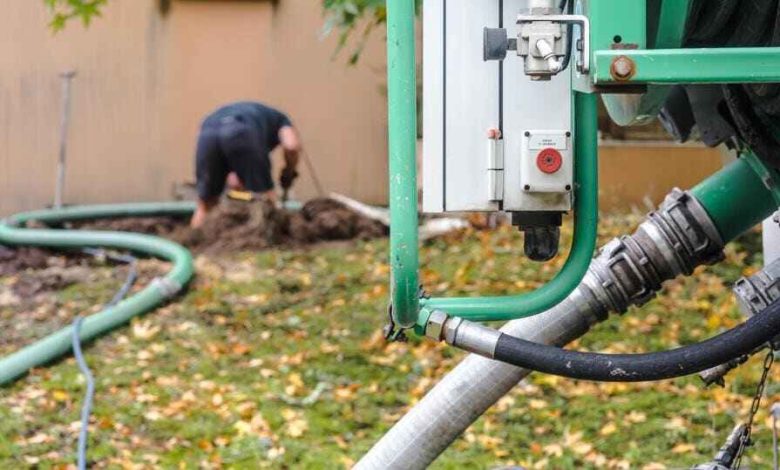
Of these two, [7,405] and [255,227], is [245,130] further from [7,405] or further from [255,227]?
[7,405]

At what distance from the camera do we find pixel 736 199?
300 cm

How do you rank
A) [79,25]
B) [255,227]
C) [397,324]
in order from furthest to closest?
[79,25], [255,227], [397,324]

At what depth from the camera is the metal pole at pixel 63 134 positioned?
10711 mm

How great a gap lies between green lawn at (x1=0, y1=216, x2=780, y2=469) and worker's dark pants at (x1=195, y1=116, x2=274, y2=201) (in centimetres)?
167

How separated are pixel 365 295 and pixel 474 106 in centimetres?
528

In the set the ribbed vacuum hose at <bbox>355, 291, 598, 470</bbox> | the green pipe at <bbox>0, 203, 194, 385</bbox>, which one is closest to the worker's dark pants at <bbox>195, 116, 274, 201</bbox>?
the green pipe at <bbox>0, 203, 194, 385</bbox>

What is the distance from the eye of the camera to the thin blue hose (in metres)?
5.02

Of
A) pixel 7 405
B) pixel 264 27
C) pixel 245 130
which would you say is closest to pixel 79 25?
pixel 264 27

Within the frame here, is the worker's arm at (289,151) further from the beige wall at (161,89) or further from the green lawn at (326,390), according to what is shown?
the green lawn at (326,390)

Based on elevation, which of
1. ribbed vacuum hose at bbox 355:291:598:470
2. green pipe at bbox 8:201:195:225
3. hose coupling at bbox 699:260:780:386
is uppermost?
hose coupling at bbox 699:260:780:386

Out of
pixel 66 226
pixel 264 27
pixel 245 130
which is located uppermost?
pixel 264 27

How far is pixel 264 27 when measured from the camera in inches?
438

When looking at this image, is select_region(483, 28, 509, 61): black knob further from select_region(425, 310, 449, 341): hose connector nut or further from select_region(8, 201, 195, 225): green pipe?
select_region(8, 201, 195, 225): green pipe

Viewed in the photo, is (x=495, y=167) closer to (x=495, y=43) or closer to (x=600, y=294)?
(x=495, y=43)
